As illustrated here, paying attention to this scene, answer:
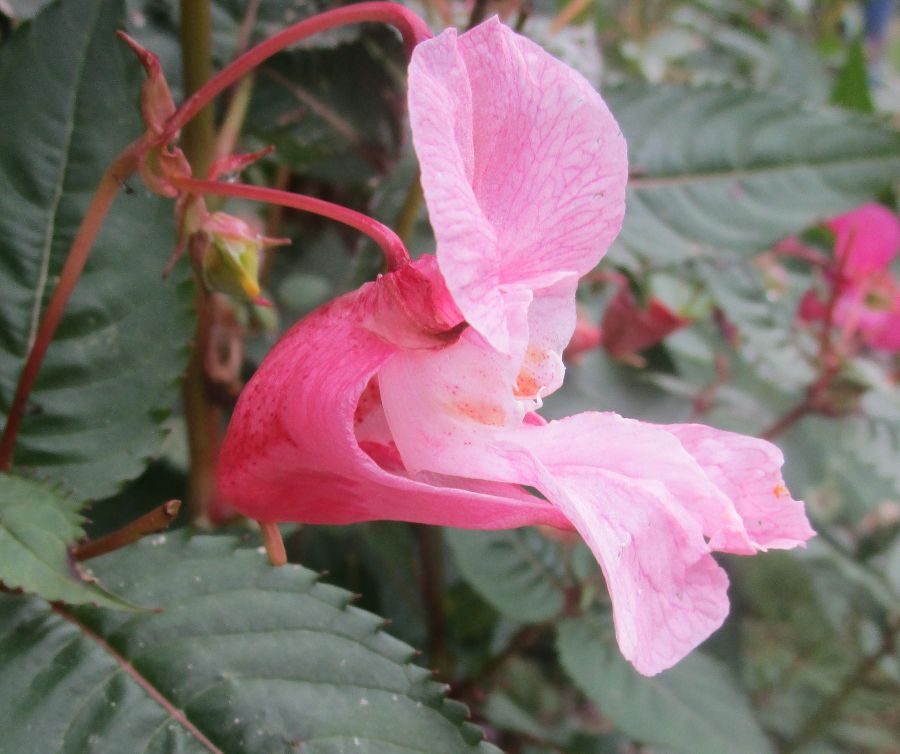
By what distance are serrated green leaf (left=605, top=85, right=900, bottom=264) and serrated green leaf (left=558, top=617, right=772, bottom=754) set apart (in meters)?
0.38

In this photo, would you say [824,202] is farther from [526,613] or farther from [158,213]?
[158,213]

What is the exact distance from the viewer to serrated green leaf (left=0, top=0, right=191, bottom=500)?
520 millimetres

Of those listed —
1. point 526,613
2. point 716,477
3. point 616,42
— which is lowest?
point 526,613

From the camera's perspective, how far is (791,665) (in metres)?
1.52

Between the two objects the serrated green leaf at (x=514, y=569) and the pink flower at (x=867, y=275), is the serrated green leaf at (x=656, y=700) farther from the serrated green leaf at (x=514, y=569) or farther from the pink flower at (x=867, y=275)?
the pink flower at (x=867, y=275)

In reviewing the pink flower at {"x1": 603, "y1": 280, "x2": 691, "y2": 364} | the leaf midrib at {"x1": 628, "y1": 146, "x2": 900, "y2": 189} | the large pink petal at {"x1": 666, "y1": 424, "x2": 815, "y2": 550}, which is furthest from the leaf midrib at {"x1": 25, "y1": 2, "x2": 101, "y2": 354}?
the pink flower at {"x1": 603, "y1": 280, "x2": 691, "y2": 364}

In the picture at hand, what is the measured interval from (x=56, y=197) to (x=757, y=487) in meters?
0.42

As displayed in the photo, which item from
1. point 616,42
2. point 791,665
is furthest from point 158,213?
point 791,665

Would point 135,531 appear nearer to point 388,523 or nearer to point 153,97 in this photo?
point 153,97

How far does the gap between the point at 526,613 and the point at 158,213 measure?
504mm

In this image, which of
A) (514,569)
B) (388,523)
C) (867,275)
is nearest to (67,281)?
(388,523)

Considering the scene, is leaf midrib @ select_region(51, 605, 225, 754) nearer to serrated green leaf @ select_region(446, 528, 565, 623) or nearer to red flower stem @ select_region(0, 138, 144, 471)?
red flower stem @ select_region(0, 138, 144, 471)

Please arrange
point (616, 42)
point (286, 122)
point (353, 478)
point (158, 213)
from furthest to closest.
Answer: point (616, 42) < point (286, 122) < point (158, 213) < point (353, 478)

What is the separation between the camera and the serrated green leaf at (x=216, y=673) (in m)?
0.42
